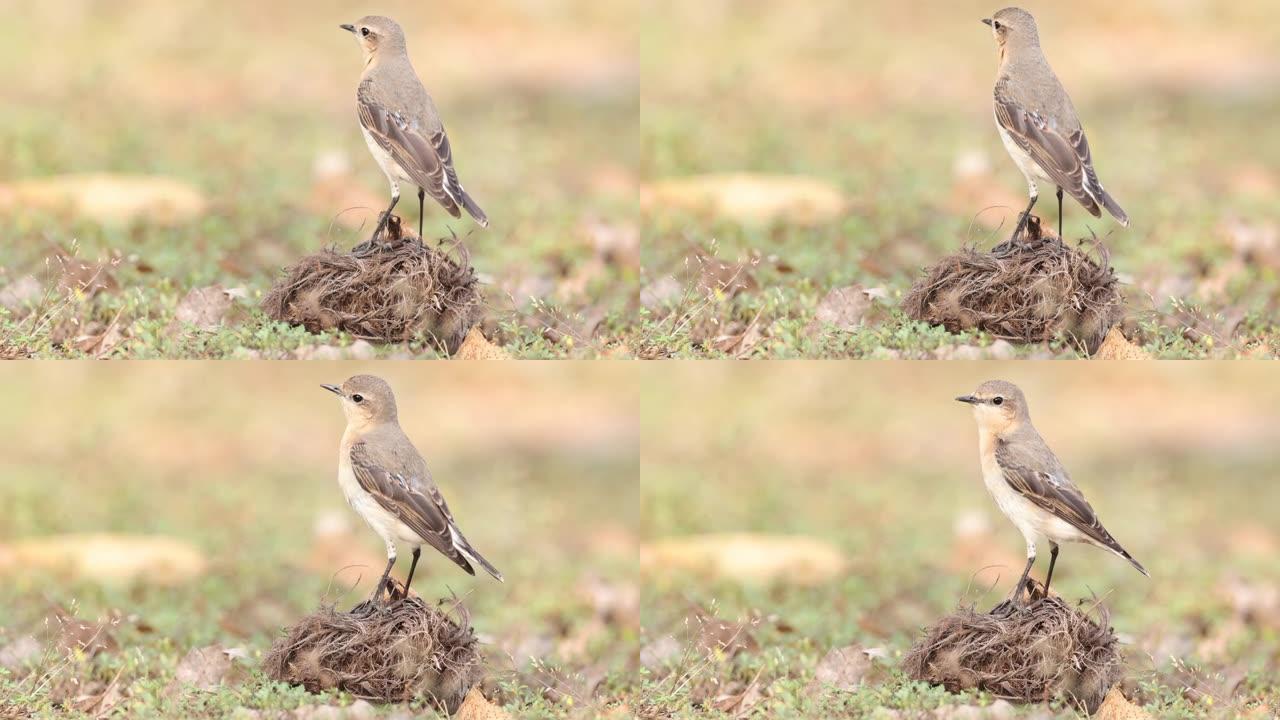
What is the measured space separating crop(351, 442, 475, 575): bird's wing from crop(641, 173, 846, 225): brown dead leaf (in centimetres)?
343

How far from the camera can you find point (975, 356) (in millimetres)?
11297

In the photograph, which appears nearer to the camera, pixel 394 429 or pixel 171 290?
pixel 394 429

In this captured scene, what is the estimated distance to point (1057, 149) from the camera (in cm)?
1108

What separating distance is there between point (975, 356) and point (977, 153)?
10.0ft

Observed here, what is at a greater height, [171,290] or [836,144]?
[836,144]

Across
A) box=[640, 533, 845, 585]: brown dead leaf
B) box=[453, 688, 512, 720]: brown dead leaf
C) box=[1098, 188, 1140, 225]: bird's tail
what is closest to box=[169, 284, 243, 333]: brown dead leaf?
box=[453, 688, 512, 720]: brown dead leaf

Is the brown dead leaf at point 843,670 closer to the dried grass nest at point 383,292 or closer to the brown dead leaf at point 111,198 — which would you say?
the dried grass nest at point 383,292

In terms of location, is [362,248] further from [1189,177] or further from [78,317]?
[1189,177]

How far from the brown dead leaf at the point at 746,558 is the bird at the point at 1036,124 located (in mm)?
2898

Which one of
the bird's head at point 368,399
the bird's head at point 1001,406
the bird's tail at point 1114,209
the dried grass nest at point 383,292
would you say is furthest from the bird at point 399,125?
the bird's tail at point 1114,209

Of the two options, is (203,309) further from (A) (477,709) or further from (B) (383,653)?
(A) (477,709)

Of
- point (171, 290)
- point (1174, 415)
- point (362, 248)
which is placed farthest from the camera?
point (1174, 415)

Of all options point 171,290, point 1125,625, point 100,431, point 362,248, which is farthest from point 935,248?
point 100,431

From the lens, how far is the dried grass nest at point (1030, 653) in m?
9.78
